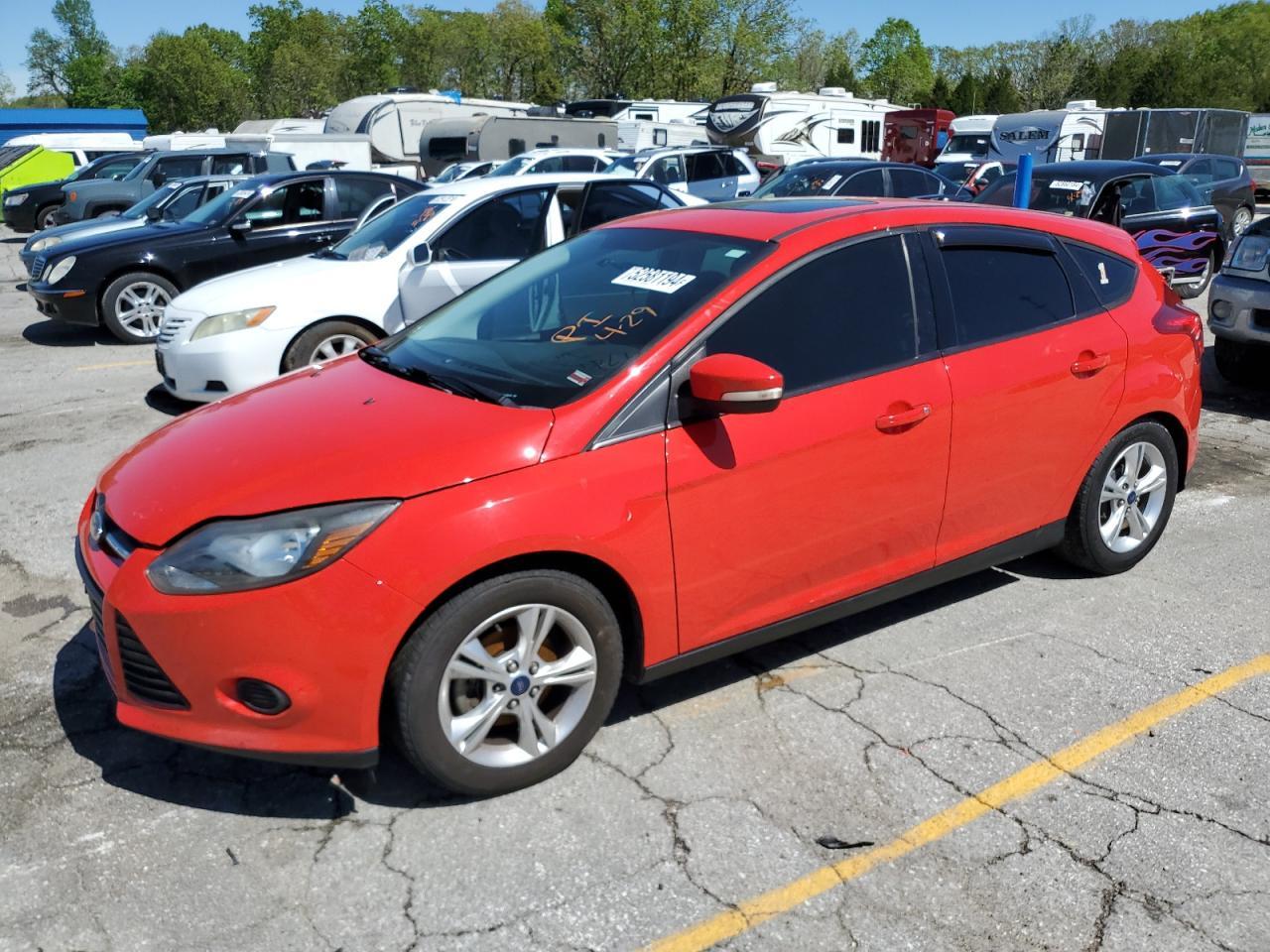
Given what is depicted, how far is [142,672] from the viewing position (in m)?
2.89

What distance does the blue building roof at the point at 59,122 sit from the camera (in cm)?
3850

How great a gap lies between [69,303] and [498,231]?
4.85 m

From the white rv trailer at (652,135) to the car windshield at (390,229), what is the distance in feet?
68.6

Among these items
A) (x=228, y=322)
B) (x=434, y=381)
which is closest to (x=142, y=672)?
(x=434, y=381)

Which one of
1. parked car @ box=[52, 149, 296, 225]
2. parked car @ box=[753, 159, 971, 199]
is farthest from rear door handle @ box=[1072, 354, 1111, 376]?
parked car @ box=[52, 149, 296, 225]

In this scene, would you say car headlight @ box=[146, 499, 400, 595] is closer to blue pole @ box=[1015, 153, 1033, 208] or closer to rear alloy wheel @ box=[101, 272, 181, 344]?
rear alloy wheel @ box=[101, 272, 181, 344]

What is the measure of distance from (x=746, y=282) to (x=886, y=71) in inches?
3826

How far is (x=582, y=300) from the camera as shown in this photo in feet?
12.2

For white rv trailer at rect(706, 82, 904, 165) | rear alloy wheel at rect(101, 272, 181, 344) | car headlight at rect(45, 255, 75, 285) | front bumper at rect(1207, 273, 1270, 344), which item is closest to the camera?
front bumper at rect(1207, 273, 1270, 344)

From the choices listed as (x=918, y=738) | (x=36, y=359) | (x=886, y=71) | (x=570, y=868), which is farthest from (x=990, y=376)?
(x=886, y=71)

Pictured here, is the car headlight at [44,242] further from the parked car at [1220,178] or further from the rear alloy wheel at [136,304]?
the parked car at [1220,178]

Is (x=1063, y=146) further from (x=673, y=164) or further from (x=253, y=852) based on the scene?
(x=253, y=852)

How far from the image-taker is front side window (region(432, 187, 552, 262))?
765 centimetres

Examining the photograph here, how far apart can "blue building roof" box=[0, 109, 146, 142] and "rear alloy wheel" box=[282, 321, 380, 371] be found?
36.9m
